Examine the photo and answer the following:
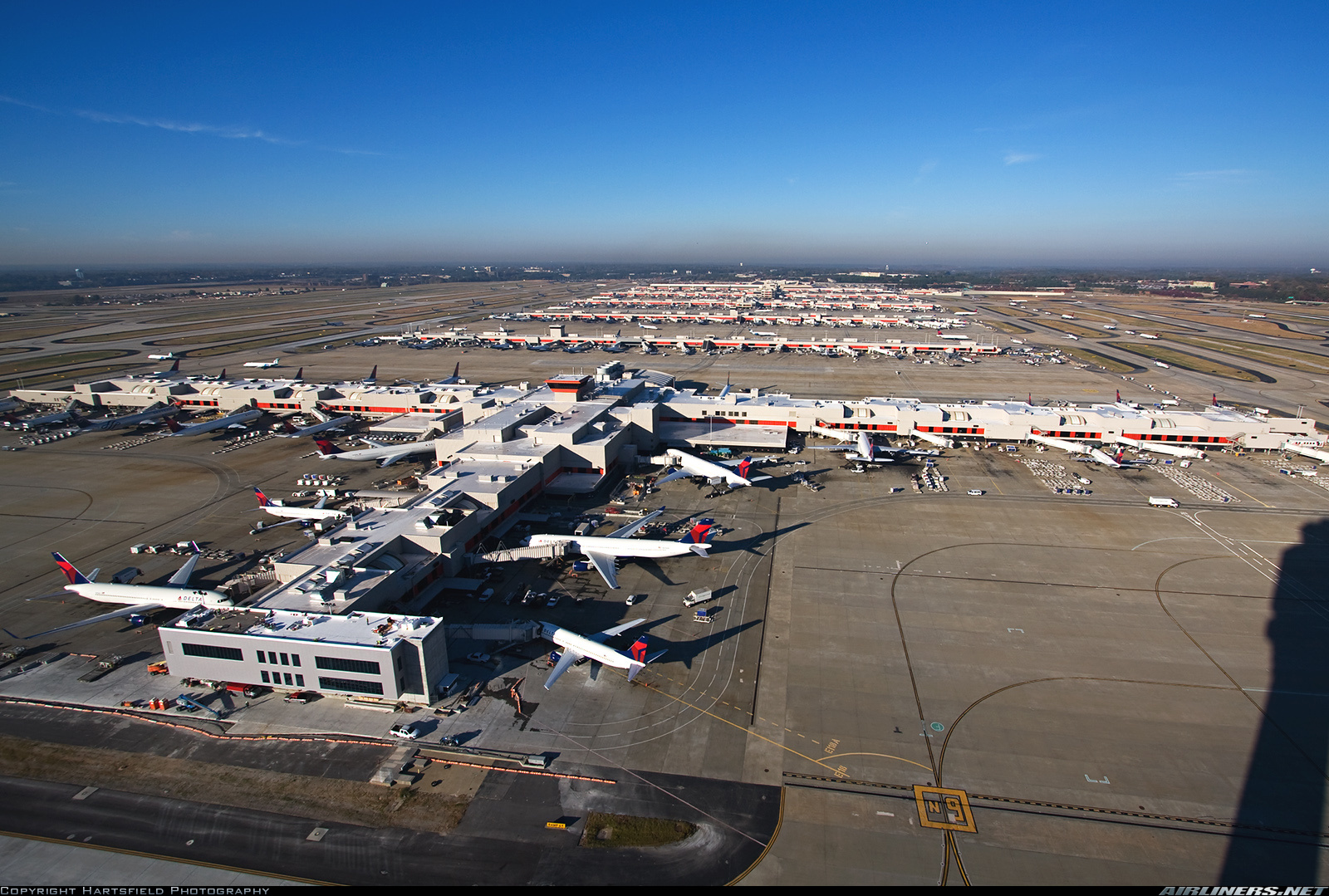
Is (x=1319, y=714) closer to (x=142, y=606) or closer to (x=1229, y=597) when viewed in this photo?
(x=1229, y=597)

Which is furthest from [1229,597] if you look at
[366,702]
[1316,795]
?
[366,702]

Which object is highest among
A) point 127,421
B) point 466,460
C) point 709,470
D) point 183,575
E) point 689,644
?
point 466,460

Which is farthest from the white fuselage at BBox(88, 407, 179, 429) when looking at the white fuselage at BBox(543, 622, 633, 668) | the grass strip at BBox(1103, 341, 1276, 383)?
the grass strip at BBox(1103, 341, 1276, 383)

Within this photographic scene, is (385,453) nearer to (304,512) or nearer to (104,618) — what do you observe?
(304,512)

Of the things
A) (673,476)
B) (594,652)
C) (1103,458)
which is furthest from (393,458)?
(1103,458)

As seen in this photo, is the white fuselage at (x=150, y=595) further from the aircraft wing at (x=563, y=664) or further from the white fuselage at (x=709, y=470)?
the white fuselage at (x=709, y=470)

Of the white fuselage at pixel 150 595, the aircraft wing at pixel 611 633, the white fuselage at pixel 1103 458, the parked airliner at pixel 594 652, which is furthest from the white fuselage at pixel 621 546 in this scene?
the white fuselage at pixel 1103 458
